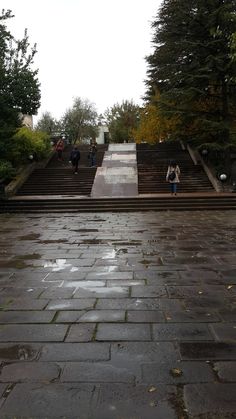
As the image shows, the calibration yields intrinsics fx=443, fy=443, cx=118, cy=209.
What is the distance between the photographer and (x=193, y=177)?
23.7 m

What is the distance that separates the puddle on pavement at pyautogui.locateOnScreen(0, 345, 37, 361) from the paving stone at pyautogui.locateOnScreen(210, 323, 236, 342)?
1742mm

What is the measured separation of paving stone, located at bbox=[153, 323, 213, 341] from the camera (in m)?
4.21

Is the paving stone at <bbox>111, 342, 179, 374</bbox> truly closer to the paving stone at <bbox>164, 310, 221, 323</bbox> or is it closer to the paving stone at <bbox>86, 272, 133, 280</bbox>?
the paving stone at <bbox>164, 310, 221, 323</bbox>

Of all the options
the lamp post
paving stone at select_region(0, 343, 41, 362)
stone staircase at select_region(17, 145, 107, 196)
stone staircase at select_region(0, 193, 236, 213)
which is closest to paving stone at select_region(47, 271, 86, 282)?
paving stone at select_region(0, 343, 41, 362)

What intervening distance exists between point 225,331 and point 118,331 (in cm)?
105

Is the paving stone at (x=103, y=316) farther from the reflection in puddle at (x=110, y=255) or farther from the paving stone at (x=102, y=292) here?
the reflection in puddle at (x=110, y=255)

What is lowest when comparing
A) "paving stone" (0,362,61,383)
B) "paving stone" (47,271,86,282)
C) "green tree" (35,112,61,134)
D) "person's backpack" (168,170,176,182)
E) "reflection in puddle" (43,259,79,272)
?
"reflection in puddle" (43,259,79,272)

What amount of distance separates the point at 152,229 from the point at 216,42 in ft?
43.1

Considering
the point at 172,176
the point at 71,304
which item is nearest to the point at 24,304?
the point at 71,304

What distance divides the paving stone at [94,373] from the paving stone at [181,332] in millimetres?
782

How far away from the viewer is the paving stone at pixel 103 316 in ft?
15.5

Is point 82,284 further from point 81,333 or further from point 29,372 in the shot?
point 29,372

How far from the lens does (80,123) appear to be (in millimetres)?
62938

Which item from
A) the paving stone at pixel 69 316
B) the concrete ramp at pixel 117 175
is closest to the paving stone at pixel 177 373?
the paving stone at pixel 69 316
